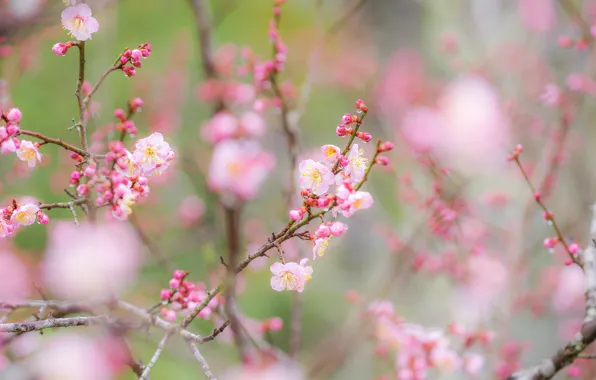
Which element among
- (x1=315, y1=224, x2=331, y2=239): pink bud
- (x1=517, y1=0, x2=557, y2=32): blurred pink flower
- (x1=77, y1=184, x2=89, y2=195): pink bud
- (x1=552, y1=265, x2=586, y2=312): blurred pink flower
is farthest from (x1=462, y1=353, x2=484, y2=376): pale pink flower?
(x1=517, y1=0, x2=557, y2=32): blurred pink flower

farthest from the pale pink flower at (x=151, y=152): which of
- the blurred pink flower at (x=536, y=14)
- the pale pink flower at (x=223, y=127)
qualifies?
the blurred pink flower at (x=536, y=14)

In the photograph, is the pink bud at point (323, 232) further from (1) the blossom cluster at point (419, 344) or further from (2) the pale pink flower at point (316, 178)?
(1) the blossom cluster at point (419, 344)

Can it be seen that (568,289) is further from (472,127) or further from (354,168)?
(354,168)

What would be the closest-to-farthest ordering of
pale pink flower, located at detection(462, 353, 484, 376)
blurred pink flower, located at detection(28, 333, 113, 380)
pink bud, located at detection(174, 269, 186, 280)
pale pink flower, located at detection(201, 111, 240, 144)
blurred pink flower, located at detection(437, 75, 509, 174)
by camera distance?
pink bud, located at detection(174, 269, 186, 280)
blurred pink flower, located at detection(28, 333, 113, 380)
pale pink flower, located at detection(462, 353, 484, 376)
pale pink flower, located at detection(201, 111, 240, 144)
blurred pink flower, located at detection(437, 75, 509, 174)

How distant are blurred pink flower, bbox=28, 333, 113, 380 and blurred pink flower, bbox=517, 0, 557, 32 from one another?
332 cm

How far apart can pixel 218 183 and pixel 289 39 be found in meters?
3.92

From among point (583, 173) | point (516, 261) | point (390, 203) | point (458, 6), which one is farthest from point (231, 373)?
point (390, 203)

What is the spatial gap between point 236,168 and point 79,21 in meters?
1.07

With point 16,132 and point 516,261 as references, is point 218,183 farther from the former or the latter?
point 516,261

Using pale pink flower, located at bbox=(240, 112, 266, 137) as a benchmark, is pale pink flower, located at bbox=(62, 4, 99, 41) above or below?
below

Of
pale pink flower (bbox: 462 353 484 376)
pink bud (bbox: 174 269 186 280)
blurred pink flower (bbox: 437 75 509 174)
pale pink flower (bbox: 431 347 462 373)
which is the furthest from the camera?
blurred pink flower (bbox: 437 75 509 174)

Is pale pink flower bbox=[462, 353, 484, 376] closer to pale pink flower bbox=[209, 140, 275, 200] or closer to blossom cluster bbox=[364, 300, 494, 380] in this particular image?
blossom cluster bbox=[364, 300, 494, 380]

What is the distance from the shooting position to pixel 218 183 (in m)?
2.01

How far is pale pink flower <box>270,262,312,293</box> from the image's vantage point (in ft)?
3.32
